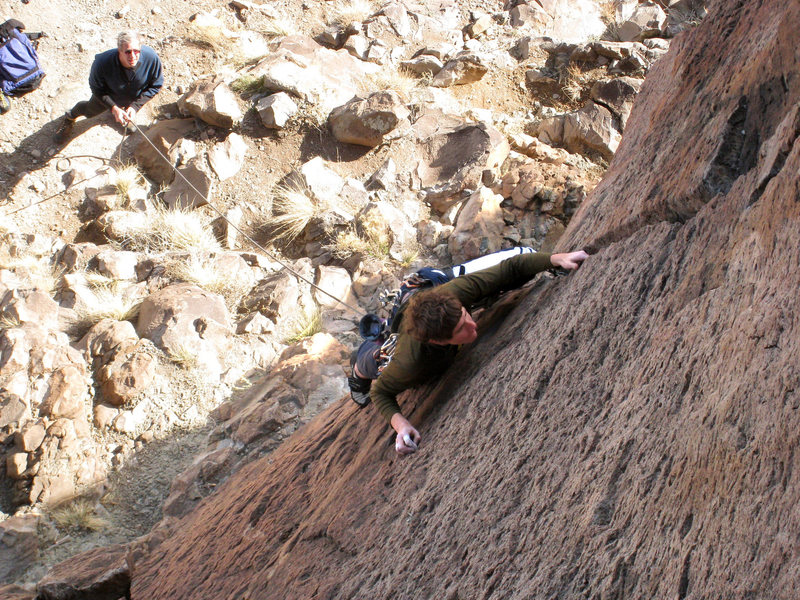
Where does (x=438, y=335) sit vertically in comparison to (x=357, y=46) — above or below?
above

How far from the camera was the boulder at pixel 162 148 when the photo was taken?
8.94m

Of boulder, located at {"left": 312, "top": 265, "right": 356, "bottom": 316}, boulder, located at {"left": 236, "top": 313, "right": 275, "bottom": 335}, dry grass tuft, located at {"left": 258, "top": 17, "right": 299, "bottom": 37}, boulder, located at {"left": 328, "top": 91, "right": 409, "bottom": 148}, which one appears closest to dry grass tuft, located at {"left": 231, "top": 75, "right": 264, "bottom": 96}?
boulder, located at {"left": 328, "top": 91, "right": 409, "bottom": 148}

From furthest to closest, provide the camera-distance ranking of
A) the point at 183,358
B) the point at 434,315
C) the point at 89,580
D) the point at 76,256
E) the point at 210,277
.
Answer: the point at 76,256 < the point at 210,277 < the point at 183,358 < the point at 89,580 < the point at 434,315

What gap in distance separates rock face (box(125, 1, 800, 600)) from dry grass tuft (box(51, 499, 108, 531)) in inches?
64.2

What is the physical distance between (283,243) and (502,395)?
5.82m

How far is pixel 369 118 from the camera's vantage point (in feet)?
29.0

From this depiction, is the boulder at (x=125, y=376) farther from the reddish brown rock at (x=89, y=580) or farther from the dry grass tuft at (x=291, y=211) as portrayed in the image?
the dry grass tuft at (x=291, y=211)

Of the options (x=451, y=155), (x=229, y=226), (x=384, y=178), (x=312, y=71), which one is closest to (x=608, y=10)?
(x=451, y=155)

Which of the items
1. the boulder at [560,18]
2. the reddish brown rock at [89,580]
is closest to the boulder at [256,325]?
the reddish brown rock at [89,580]

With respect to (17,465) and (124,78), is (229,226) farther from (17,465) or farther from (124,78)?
(17,465)

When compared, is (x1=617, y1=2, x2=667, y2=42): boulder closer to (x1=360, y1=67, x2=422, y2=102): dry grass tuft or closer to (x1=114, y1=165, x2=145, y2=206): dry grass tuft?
(x1=360, y1=67, x2=422, y2=102): dry grass tuft

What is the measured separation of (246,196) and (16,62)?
3.08 meters

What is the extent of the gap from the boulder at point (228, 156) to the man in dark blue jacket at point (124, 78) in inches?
42.7

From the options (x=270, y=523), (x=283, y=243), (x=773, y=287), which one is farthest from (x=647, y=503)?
(x=283, y=243)
